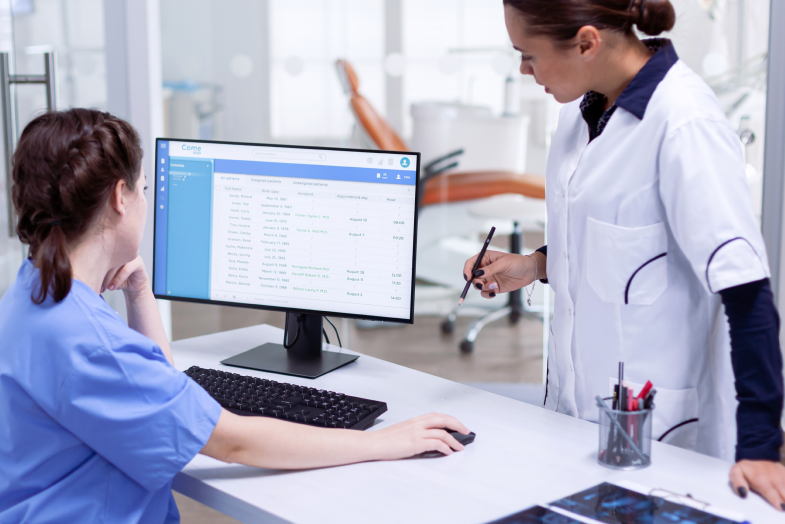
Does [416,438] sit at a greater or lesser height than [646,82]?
lesser

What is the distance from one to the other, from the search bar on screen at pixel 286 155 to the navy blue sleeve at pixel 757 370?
77 centimetres

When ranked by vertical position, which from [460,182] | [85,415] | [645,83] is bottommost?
[85,415]

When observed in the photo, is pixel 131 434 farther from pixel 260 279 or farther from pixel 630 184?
pixel 630 184

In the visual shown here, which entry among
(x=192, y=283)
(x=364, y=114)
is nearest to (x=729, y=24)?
(x=364, y=114)

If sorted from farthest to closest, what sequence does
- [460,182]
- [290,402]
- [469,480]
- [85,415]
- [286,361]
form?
1. [460,182]
2. [286,361]
3. [290,402]
4. [469,480]
5. [85,415]

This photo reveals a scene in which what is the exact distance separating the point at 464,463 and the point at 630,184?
501mm

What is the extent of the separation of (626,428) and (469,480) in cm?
23

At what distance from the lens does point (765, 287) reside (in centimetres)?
101

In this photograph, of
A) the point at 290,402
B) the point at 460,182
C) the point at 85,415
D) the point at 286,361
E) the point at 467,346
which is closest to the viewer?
the point at 85,415

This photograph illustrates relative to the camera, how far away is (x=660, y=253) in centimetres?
117

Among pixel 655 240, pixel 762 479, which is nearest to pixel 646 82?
pixel 655 240

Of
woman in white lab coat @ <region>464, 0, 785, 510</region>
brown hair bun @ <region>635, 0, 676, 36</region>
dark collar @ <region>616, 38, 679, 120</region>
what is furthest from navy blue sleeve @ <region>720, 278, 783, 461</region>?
brown hair bun @ <region>635, 0, 676, 36</region>

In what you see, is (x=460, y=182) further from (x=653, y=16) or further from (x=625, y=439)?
(x=625, y=439)

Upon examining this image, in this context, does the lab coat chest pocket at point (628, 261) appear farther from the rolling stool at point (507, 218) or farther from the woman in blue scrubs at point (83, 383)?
the rolling stool at point (507, 218)
